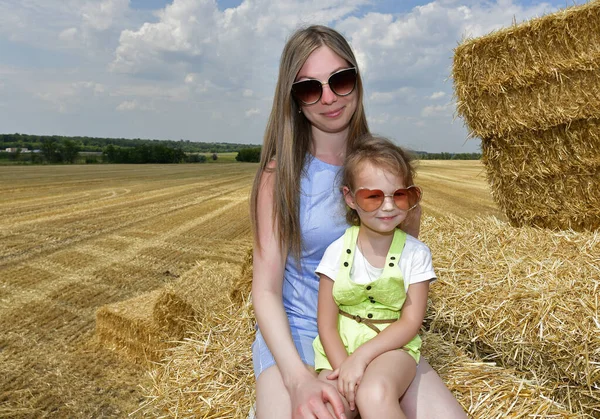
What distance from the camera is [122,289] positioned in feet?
17.5

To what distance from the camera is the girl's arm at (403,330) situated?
1659 mm

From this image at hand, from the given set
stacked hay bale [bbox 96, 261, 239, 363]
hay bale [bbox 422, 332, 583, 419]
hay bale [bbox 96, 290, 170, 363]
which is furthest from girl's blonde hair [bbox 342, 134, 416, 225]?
hay bale [bbox 96, 290, 170, 363]

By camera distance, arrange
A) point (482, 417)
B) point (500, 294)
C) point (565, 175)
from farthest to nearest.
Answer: point (565, 175) < point (500, 294) < point (482, 417)

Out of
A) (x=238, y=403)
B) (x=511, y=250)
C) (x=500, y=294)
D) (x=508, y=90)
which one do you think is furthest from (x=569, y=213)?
(x=238, y=403)

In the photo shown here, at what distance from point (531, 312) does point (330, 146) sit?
141 centimetres

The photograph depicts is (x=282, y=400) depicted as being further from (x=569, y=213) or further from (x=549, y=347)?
(x=569, y=213)

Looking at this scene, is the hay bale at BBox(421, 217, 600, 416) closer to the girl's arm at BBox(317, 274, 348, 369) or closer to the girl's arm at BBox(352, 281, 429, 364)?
the girl's arm at BBox(352, 281, 429, 364)

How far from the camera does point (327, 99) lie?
2066mm

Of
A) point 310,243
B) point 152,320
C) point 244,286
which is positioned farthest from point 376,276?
point 152,320

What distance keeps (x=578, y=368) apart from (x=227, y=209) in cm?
943

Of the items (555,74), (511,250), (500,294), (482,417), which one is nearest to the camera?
(482,417)

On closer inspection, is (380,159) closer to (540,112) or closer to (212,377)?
(212,377)

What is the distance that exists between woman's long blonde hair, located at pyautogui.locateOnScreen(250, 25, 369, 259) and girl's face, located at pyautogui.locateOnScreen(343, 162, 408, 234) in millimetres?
319

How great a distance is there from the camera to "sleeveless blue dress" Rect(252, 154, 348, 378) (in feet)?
6.77
